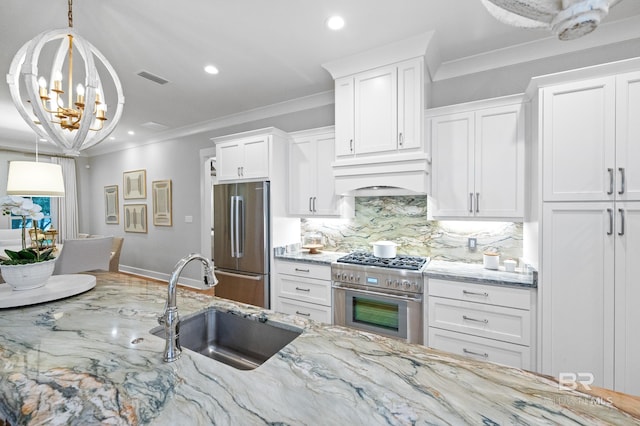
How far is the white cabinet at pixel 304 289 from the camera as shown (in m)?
2.80

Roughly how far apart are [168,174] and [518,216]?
5.23m

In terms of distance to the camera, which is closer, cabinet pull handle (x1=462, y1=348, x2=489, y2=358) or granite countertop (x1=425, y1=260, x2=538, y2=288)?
granite countertop (x1=425, y1=260, x2=538, y2=288)

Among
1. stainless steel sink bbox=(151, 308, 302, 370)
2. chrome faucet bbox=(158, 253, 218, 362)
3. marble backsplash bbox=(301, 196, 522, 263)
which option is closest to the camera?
chrome faucet bbox=(158, 253, 218, 362)

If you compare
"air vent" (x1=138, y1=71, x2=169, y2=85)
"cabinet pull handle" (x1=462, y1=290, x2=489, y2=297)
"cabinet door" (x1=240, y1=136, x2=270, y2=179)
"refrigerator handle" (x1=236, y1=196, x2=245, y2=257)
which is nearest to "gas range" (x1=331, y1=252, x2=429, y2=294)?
"cabinet pull handle" (x1=462, y1=290, x2=489, y2=297)

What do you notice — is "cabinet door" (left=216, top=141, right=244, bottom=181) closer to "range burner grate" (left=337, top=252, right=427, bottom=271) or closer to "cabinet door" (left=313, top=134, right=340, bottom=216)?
"cabinet door" (left=313, top=134, right=340, bottom=216)

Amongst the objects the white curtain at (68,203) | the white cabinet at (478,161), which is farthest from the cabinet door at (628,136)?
the white curtain at (68,203)

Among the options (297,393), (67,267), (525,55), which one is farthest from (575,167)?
(67,267)

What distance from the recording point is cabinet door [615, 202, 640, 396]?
5.74ft

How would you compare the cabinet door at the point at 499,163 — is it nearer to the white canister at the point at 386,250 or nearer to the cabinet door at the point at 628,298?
the cabinet door at the point at 628,298

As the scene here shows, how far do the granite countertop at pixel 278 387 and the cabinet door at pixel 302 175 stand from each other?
7.29ft

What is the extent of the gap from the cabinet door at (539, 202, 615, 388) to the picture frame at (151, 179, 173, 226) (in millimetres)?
5311

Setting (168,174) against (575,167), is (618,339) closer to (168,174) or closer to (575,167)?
(575,167)

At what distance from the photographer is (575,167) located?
1890 mm

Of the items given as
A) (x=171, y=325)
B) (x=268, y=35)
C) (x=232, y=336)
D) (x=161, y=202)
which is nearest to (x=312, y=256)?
(x=232, y=336)
